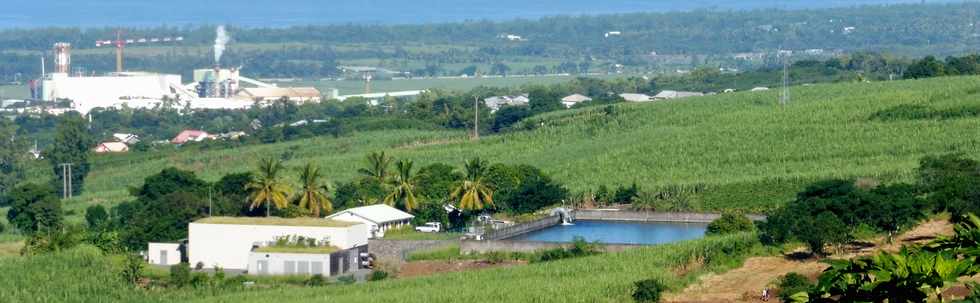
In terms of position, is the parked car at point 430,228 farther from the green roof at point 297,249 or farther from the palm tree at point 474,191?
the green roof at point 297,249

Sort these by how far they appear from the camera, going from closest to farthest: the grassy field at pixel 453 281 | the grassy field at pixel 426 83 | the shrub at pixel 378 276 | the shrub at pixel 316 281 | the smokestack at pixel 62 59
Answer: the grassy field at pixel 453 281 < the shrub at pixel 316 281 < the shrub at pixel 378 276 < the smokestack at pixel 62 59 < the grassy field at pixel 426 83

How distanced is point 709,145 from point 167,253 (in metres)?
27.3

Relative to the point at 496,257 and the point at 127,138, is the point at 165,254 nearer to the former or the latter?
the point at 496,257

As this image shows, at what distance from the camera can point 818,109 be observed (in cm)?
8112

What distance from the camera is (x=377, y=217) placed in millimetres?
55812

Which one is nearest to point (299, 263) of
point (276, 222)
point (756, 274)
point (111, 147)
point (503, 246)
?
point (276, 222)

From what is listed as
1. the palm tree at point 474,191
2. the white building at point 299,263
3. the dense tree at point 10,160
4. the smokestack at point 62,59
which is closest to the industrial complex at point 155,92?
the smokestack at point 62,59

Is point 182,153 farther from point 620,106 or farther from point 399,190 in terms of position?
point 399,190

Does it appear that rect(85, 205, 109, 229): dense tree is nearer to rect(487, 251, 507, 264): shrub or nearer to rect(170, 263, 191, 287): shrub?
rect(170, 263, 191, 287): shrub

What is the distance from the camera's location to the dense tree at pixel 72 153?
3369 inches

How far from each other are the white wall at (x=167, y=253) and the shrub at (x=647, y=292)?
52.2ft

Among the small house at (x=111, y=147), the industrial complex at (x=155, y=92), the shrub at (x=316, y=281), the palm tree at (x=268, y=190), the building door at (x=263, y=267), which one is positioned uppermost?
the palm tree at (x=268, y=190)

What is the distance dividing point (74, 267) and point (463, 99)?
246 ft

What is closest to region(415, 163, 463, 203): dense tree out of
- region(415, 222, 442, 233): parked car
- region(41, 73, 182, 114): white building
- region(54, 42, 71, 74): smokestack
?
region(415, 222, 442, 233): parked car
